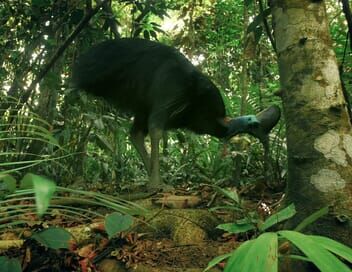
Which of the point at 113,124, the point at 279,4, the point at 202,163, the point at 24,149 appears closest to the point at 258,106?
the point at 202,163

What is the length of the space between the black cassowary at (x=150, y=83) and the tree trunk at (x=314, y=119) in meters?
1.84

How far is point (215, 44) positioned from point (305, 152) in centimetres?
738

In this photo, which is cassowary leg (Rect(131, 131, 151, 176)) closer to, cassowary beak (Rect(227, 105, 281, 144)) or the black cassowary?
the black cassowary

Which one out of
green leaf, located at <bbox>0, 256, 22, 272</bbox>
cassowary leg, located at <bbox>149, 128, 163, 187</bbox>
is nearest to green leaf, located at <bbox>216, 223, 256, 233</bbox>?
green leaf, located at <bbox>0, 256, 22, 272</bbox>

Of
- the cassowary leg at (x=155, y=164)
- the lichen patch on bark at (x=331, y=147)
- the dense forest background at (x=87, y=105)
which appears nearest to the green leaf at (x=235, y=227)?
the lichen patch on bark at (x=331, y=147)

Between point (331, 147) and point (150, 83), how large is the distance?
238 cm

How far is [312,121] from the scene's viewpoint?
1882mm

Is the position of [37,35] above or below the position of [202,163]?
above

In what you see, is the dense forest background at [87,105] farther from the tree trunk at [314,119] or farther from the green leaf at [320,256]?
the green leaf at [320,256]

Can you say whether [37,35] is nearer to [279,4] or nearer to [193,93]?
[193,93]

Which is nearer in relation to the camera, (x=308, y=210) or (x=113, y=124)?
(x=308, y=210)

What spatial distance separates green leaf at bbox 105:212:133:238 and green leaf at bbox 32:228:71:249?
0.15 m

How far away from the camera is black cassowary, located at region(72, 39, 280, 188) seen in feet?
12.9

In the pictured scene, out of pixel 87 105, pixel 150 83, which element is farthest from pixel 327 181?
pixel 87 105
